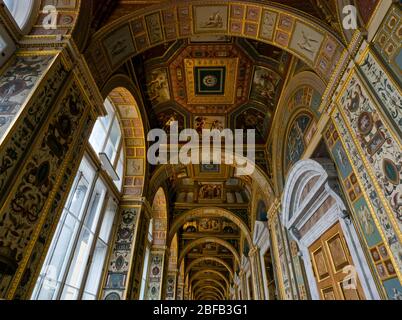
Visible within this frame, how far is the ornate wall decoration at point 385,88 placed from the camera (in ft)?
9.38

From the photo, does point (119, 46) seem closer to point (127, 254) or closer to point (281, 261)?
point (127, 254)

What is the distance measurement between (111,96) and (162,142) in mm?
2664

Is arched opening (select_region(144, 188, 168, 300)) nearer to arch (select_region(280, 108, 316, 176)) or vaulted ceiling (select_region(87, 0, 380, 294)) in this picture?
vaulted ceiling (select_region(87, 0, 380, 294))

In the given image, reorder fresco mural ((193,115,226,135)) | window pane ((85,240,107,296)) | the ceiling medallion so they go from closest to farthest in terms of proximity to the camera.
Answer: window pane ((85,240,107,296))
the ceiling medallion
fresco mural ((193,115,226,135))

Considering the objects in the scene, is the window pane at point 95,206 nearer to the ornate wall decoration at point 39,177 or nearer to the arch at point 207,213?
the ornate wall decoration at point 39,177

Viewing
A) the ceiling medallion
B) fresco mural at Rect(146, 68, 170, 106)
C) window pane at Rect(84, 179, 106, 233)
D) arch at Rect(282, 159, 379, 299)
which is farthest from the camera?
fresco mural at Rect(146, 68, 170, 106)

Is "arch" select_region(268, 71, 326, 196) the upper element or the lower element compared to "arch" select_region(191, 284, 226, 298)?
lower

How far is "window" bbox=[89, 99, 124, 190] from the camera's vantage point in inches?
236

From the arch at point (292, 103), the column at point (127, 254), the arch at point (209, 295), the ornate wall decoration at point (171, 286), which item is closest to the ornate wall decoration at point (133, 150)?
the column at point (127, 254)

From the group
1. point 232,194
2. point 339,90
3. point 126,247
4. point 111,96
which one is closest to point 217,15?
point 339,90

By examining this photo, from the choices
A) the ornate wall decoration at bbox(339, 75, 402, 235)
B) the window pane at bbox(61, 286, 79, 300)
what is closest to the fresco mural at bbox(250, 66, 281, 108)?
the ornate wall decoration at bbox(339, 75, 402, 235)

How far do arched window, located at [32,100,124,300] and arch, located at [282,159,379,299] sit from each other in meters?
4.74
